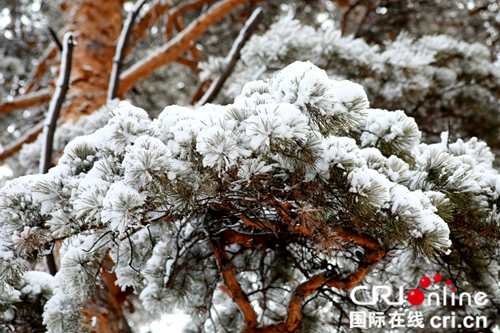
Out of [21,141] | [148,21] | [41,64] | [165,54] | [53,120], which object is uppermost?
[148,21]

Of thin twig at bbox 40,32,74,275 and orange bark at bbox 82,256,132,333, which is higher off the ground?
thin twig at bbox 40,32,74,275

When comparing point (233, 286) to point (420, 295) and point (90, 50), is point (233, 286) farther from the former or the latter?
point (90, 50)

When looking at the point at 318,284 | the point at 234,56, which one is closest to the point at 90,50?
the point at 234,56

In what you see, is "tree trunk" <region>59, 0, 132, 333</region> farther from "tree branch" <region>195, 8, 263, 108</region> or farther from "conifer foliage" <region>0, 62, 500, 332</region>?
"conifer foliage" <region>0, 62, 500, 332</region>

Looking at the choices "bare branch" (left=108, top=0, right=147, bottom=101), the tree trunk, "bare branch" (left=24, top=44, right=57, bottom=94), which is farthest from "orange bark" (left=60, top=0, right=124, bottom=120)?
"bare branch" (left=24, top=44, right=57, bottom=94)

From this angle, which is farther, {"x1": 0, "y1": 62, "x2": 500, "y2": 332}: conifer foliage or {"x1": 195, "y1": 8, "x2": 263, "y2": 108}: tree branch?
{"x1": 195, "y1": 8, "x2": 263, "y2": 108}: tree branch

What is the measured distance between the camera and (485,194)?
148 cm

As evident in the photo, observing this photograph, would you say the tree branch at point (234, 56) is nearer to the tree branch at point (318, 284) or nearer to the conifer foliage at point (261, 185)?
the conifer foliage at point (261, 185)

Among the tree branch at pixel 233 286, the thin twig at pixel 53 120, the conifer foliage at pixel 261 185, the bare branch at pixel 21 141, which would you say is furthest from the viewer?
the bare branch at pixel 21 141

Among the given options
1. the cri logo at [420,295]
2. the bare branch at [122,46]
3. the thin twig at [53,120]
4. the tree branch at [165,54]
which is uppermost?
the tree branch at [165,54]

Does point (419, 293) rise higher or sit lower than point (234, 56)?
lower

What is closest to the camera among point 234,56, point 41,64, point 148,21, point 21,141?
point 234,56

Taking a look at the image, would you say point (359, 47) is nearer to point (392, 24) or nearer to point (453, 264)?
point (453, 264)

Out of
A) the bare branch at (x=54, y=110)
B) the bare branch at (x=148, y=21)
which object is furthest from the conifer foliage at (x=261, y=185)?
the bare branch at (x=148, y=21)
